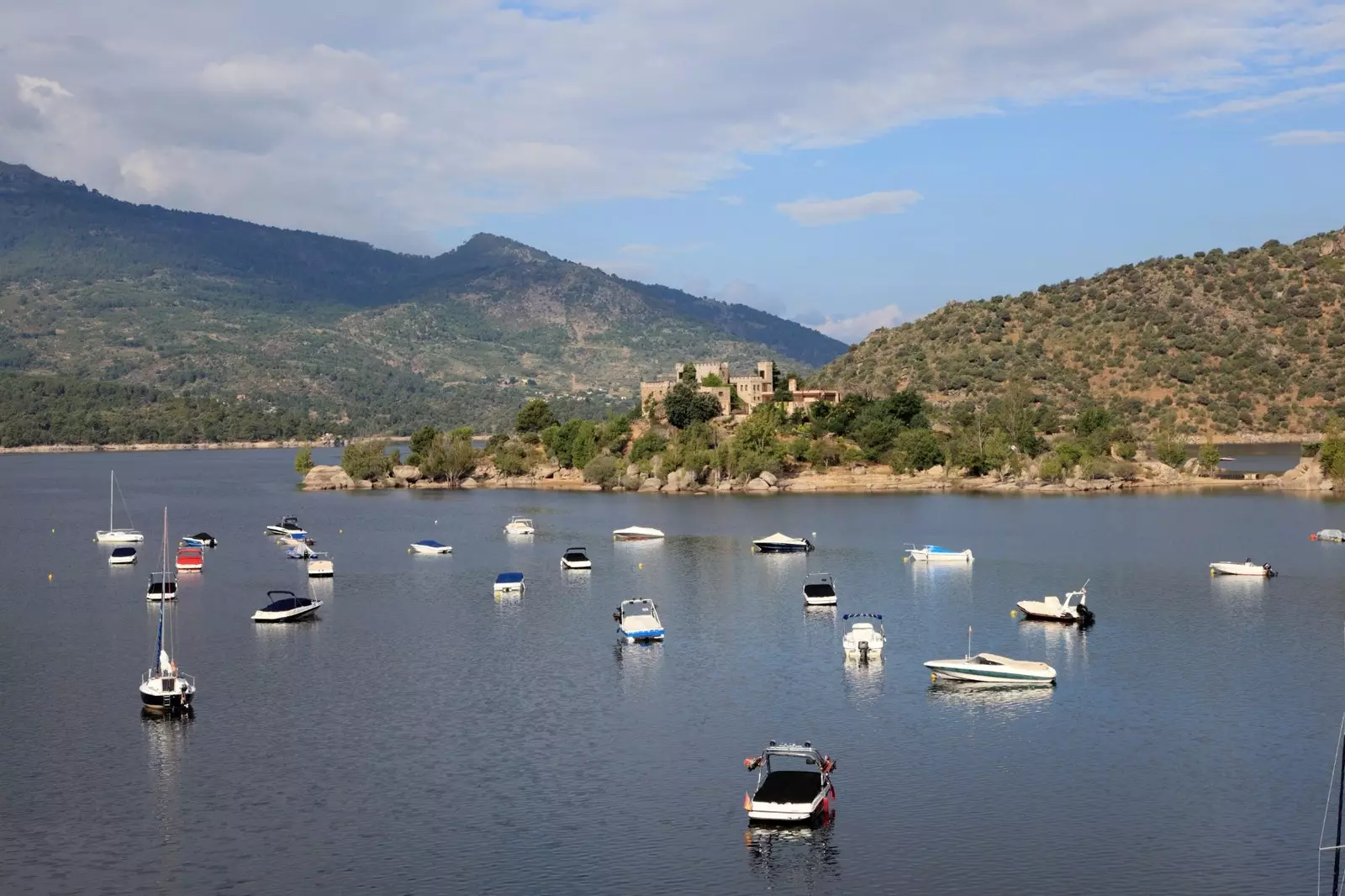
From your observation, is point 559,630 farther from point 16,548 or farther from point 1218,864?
point 16,548

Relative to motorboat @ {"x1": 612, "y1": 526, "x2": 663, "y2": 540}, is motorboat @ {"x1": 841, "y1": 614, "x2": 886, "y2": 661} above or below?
below

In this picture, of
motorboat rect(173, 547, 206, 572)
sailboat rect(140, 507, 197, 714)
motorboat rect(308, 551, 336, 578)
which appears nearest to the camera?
sailboat rect(140, 507, 197, 714)

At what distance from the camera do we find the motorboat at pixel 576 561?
90.2m

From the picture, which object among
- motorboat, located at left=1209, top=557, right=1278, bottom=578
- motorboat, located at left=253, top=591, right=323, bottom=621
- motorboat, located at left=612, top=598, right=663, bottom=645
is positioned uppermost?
motorboat, located at left=1209, top=557, right=1278, bottom=578

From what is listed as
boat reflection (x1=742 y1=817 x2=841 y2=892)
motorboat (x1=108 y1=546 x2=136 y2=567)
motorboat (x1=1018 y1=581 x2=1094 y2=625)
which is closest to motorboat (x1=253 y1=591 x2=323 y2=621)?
motorboat (x1=108 y1=546 x2=136 y2=567)

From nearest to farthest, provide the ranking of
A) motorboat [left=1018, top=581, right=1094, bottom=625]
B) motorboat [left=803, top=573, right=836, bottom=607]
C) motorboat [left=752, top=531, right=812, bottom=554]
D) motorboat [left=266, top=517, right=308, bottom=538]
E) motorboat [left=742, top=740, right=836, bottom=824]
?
motorboat [left=742, top=740, right=836, bottom=824]
motorboat [left=1018, top=581, right=1094, bottom=625]
motorboat [left=803, top=573, right=836, bottom=607]
motorboat [left=752, top=531, right=812, bottom=554]
motorboat [left=266, top=517, right=308, bottom=538]

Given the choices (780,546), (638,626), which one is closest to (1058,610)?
(638,626)

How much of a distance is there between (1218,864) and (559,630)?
1536 inches

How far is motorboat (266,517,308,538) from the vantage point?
359 feet

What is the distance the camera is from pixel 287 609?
7206 centimetres

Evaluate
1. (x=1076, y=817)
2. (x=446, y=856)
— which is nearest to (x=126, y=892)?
(x=446, y=856)

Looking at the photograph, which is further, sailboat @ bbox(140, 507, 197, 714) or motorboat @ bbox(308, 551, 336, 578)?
motorboat @ bbox(308, 551, 336, 578)

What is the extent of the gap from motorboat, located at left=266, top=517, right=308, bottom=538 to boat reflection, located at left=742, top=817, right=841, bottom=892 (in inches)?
3040

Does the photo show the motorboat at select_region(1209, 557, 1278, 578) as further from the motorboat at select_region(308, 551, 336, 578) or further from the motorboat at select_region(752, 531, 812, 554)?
the motorboat at select_region(308, 551, 336, 578)
